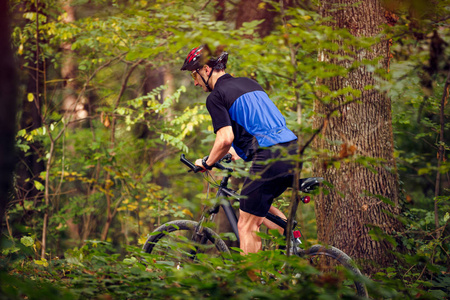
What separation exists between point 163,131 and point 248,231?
15.3 ft

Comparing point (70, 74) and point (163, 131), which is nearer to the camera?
point (163, 131)

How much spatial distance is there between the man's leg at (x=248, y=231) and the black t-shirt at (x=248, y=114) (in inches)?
23.4

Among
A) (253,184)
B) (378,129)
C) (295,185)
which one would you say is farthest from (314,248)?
(378,129)

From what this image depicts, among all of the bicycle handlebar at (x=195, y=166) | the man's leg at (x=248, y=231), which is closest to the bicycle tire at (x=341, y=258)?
the man's leg at (x=248, y=231)

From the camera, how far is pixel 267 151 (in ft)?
11.7

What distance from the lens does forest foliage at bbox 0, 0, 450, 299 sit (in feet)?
8.56

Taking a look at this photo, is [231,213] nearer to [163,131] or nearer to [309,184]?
[309,184]

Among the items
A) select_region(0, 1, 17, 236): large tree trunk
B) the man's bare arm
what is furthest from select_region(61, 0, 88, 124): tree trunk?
select_region(0, 1, 17, 236): large tree trunk

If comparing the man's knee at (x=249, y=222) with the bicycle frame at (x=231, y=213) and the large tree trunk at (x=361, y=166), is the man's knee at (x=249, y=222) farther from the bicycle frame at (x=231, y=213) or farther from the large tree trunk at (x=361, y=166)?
the large tree trunk at (x=361, y=166)

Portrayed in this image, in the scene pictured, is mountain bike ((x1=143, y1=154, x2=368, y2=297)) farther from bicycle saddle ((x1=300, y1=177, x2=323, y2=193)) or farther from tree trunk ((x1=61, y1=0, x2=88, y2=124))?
tree trunk ((x1=61, y1=0, x2=88, y2=124))

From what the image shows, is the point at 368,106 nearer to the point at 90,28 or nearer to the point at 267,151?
the point at 267,151

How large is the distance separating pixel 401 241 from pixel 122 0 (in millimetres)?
7399

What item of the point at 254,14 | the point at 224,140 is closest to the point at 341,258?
the point at 224,140

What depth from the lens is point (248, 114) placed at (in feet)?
11.9
